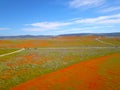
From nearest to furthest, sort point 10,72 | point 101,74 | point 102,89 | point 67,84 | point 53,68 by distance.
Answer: point 102,89 < point 67,84 < point 101,74 < point 10,72 < point 53,68

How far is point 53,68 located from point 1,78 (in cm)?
926

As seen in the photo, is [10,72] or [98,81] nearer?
[98,81]

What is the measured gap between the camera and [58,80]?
22547mm

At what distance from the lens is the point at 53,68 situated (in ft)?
100

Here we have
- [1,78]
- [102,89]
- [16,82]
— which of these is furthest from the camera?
[1,78]

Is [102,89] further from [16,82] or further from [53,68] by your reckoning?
[53,68]

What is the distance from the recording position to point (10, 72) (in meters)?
27.2

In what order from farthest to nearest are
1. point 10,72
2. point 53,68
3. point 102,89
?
point 53,68, point 10,72, point 102,89

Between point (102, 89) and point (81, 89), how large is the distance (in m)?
2.07

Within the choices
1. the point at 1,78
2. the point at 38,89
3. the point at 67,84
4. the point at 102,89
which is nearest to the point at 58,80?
the point at 67,84

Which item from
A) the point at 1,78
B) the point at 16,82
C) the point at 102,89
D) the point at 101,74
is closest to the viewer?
the point at 102,89

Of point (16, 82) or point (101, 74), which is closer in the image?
point (16, 82)

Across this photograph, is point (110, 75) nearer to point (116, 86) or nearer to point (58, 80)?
point (116, 86)

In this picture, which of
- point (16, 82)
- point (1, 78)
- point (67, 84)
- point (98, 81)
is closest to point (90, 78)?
point (98, 81)
